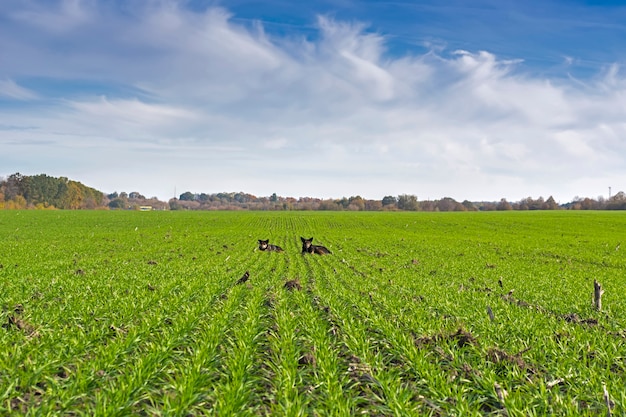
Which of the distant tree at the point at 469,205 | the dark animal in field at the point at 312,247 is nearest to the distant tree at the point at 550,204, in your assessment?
the distant tree at the point at 469,205

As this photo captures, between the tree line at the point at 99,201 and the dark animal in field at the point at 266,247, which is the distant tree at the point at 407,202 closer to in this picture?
the tree line at the point at 99,201

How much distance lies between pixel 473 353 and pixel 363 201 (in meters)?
188

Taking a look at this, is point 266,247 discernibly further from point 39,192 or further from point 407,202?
point 39,192

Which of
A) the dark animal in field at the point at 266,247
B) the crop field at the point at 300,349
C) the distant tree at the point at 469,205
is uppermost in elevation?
the distant tree at the point at 469,205

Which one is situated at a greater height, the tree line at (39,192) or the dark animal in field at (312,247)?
the tree line at (39,192)

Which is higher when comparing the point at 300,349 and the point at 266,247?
the point at 300,349

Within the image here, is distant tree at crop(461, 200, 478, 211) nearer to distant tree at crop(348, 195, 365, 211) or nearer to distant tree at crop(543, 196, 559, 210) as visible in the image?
distant tree at crop(543, 196, 559, 210)

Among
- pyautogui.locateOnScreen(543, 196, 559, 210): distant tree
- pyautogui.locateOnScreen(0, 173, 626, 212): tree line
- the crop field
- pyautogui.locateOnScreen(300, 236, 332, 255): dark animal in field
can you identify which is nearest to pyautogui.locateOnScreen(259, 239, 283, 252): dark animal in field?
pyautogui.locateOnScreen(300, 236, 332, 255): dark animal in field

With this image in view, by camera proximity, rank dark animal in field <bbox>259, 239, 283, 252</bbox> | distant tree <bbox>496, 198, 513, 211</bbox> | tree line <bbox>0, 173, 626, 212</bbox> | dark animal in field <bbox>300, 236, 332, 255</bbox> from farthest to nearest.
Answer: distant tree <bbox>496, 198, 513, 211</bbox> < tree line <bbox>0, 173, 626, 212</bbox> < dark animal in field <bbox>259, 239, 283, 252</bbox> < dark animal in field <bbox>300, 236, 332, 255</bbox>

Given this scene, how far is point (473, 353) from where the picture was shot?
7.41 m

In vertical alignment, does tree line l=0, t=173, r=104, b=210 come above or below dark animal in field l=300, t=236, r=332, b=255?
above

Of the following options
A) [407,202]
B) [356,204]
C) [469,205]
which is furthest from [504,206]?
[356,204]

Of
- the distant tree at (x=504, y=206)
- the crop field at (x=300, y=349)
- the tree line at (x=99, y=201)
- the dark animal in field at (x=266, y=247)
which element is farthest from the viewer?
the distant tree at (x=504, y=206)

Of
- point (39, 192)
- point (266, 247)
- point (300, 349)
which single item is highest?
point (39, 192)
